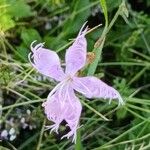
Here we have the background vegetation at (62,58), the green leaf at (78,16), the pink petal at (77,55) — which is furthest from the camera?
the green leaf at (78,16)

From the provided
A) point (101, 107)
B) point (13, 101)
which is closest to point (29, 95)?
point (13, 101)

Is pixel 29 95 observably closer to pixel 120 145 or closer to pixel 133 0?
pixel 120 145

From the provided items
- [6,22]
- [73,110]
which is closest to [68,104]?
[73,110]

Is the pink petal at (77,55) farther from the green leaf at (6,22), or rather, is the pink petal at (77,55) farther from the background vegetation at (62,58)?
the green leaf at (6,22)

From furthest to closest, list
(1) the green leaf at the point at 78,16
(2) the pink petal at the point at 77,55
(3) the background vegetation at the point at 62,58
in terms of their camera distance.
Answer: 1. (1) the green leaf at the point at 78,16
2. (3) the background vegetation at the point at 62,58
3. (2) the pink petal at the point at 77,55

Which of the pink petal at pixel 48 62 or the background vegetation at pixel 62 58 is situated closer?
the pink petal at pixel 48 62

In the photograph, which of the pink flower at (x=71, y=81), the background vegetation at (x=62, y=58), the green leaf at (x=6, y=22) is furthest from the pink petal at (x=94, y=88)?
the green leaf at (x=6, y=22)

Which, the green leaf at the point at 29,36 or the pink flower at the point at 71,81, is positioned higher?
the pink flower at the point at 71,81

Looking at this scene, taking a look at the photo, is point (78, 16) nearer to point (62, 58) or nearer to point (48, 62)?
point (62, 58)

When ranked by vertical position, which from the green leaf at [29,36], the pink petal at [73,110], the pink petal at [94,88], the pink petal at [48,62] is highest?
the pink petal at [48,62]
